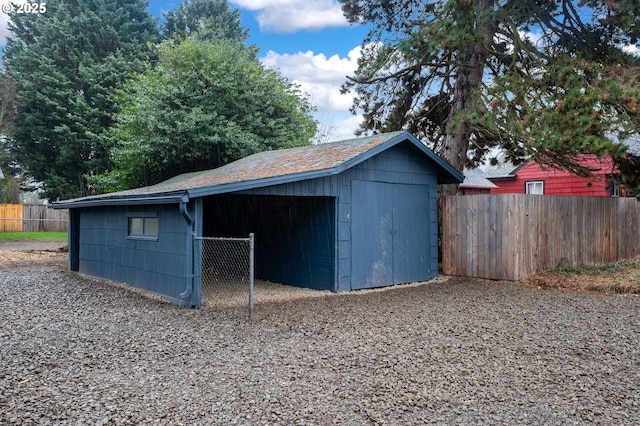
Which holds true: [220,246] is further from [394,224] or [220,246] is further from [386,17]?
[386,17]

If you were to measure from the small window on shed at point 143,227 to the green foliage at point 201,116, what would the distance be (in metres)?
7.46

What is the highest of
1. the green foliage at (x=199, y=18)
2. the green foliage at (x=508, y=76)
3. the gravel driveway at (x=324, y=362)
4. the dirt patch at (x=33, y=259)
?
the green foliage at (x=199, y=18)

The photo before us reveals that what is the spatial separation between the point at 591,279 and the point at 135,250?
9.55 meters

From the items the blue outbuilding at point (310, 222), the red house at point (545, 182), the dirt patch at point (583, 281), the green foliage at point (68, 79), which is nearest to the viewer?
the blue outbuilding at point (310, 222)

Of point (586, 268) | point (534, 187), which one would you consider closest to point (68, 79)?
point (534, 187)

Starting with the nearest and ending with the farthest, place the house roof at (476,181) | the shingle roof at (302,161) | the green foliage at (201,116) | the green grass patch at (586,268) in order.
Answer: the shingle roof at (302,161)
the green grass patch at (586,268)
the green foliage at (201,116)
the house roof at (476,181)

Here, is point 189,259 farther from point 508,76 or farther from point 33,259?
point 33,259

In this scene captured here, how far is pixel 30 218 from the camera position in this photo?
28234 mm

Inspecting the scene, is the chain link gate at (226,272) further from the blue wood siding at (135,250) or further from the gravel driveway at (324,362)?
the gravel driveway at (324,362)

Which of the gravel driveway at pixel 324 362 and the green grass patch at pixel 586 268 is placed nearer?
the gravel driveway at pixel 324 362

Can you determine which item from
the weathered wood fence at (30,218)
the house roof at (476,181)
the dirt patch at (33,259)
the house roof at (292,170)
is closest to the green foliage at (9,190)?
the weathered wood fence at (30,218)

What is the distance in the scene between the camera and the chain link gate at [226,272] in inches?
356

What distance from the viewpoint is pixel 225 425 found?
354 cm

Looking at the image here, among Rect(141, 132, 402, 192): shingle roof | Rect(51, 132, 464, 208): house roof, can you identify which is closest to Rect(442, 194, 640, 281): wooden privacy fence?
Rect(51, 132, 464, 208): house roof
